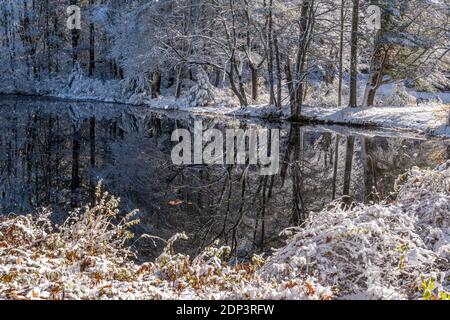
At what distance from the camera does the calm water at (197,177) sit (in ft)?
28.7

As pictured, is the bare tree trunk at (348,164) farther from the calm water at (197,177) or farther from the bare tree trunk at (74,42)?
the bare tree trunk at (74,42)

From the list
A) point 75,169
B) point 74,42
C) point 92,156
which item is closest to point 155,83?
point 74,42

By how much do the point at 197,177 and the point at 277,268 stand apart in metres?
7.52

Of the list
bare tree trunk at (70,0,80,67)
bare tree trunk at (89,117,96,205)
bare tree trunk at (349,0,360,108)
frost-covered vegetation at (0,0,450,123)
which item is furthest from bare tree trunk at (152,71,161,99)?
bare tree trunk at (349,0,360,108)

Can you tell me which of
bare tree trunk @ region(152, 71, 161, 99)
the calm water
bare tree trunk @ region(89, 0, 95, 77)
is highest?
bare tree trunk @ region(89, 0, 95, 77)

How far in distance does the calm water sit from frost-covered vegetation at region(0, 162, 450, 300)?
64.0 inches

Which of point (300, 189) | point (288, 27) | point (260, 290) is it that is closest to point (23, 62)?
point (288, 27)

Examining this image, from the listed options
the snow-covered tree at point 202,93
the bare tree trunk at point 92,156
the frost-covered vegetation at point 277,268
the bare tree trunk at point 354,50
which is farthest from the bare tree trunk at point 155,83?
the frost-covered vegetation at point 277,268

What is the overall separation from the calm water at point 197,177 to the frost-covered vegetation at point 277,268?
5.33ft

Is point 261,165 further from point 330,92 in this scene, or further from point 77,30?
point 77,30

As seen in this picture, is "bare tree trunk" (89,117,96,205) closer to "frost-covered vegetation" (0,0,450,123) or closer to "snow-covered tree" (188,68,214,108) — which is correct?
"snow-covered tree" (188,68,214,108)

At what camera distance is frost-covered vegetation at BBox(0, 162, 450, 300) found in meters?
4.26

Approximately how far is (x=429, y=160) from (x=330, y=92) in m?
18.1
